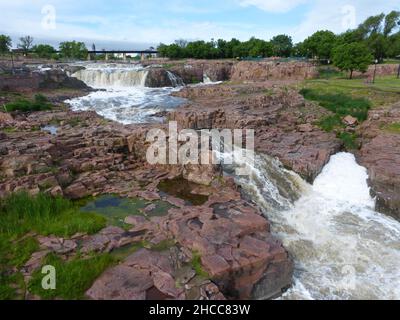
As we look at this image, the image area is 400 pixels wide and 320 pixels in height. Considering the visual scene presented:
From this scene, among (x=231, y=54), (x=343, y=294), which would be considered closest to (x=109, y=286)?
(x=343, y=294)

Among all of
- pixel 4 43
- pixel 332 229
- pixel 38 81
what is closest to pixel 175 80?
pixel 38 81

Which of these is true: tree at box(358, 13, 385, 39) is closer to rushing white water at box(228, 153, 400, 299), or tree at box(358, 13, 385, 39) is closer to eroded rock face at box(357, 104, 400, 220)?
eroded rock face at box(357, 104, 400, 220)

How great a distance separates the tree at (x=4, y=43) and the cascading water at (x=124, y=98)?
104 ft

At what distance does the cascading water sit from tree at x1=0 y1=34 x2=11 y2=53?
104 ft

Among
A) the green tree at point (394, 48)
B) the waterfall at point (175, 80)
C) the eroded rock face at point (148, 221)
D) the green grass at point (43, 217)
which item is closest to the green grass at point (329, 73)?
the green tree at point (394, 48)

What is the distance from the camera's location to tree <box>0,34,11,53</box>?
62.7 m

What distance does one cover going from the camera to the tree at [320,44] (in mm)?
48438

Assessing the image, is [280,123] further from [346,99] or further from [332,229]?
[332,229]

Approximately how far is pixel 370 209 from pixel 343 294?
6.07m

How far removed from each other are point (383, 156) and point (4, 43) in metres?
68.4

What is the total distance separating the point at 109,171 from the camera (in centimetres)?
1359

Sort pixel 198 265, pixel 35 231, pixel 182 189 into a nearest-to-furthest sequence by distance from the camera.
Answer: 1. pixel 198 265
2. pixel 35 231
3. pixel 182 189

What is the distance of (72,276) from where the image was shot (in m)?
7.66
